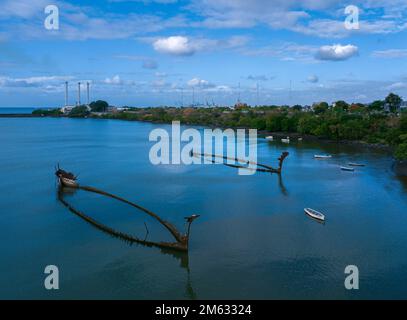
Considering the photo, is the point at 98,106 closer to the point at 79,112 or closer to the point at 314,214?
the point at 79,112

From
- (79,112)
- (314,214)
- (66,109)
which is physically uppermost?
(66,109)

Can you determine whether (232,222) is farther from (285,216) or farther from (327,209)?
(327,209)

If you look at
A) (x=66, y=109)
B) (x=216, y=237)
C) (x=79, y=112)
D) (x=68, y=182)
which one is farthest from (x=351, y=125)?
(x=66, y=109)

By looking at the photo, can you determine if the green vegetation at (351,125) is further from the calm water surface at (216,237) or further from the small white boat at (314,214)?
the small white boat at (314,214)

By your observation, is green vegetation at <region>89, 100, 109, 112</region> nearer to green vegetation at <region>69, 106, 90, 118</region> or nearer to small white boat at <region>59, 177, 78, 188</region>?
green vegetation at <region>69, 106, 90, 118</region>

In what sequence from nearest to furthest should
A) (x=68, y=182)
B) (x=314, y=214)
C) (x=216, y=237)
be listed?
(x=216, y=237) → (x=314, y=214) → (x=68, y=182)

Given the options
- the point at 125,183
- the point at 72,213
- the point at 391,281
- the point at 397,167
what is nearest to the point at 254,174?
the point at 125,183
